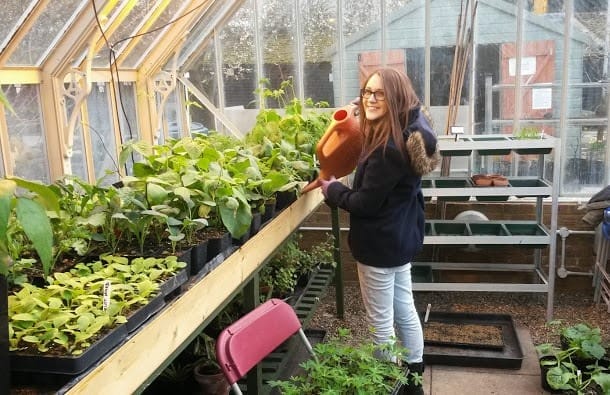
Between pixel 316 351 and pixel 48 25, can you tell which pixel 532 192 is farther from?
pixel 48 25

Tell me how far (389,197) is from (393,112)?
35cm

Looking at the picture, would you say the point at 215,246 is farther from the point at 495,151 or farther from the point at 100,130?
the point at 100,130

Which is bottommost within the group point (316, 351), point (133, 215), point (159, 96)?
point (316, 351)

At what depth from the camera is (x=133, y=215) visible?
1593 mm

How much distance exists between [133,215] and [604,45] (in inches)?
130

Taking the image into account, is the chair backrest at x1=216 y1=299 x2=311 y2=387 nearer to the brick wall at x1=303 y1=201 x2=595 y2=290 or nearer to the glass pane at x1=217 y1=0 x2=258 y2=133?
the brick wall at x1=303 y1=201 x2=595 y2=290

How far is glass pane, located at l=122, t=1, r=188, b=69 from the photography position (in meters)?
3.99

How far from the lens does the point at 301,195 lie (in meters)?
2.50

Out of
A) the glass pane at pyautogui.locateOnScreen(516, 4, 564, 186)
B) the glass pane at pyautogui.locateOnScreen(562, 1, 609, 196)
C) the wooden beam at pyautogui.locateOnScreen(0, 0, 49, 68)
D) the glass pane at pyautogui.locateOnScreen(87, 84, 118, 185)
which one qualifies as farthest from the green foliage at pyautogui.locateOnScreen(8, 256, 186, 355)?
the glass pane at pyautogui.locateOnScreen(562, 1, 609, 196)

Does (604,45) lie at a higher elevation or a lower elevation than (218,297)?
higher

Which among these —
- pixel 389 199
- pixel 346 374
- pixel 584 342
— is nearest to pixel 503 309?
pixel 584 342

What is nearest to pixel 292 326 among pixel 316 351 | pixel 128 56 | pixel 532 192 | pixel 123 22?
pixel 316 351

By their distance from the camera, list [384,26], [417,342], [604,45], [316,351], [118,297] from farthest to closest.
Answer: [384,26]
[604,45]
[417,342]
[316,351]
[118,297]

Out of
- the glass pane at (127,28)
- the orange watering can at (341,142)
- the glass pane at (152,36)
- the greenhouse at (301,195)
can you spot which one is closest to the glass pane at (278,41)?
the greenhouse at (301,195)
